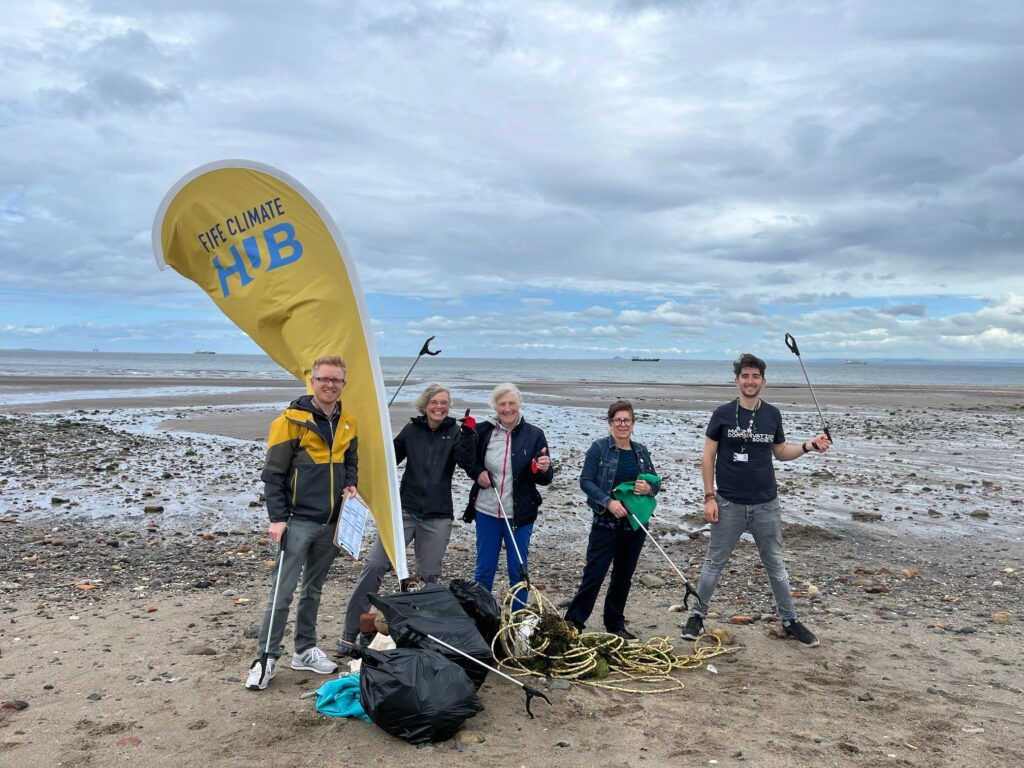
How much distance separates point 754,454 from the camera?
19.6 feet

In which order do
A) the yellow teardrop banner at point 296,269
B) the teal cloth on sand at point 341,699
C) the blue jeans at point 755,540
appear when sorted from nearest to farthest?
the teal cloth on sand at point 341,699 → the yellow teardrop banner at point 296,269 → the blue jeans at point 755,540

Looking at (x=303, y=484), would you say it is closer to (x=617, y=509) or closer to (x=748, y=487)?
(x=617, y=509)

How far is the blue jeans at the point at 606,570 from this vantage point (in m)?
5.79

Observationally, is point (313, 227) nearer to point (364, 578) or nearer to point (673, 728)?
point (364, 578)

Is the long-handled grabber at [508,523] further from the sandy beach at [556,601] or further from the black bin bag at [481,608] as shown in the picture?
the sandy beach at [556,601]

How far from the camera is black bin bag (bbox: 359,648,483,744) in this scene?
414 centimetres

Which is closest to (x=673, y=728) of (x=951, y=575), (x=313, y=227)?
(x=313, y=227)

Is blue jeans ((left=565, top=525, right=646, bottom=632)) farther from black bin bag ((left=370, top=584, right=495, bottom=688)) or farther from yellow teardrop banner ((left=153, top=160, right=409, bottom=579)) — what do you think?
yellow teardrop banner ((left=153, top=160, right=409, bottom=579))

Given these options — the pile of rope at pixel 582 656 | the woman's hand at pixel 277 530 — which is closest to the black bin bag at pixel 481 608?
the pile of rope at pixel 582 656

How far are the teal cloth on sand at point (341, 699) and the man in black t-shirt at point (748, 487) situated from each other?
2.85 metres

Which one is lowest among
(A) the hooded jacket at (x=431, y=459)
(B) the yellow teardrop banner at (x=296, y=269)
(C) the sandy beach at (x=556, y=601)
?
(C) the sandy beach at (x=556, y=601)

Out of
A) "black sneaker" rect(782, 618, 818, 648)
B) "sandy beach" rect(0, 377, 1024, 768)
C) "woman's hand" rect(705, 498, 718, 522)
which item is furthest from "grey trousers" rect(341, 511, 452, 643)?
"black sneaker" rect(782, 618, 818, 648)

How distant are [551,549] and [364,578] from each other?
159 inches

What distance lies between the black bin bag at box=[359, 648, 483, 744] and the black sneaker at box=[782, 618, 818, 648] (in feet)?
9.95
